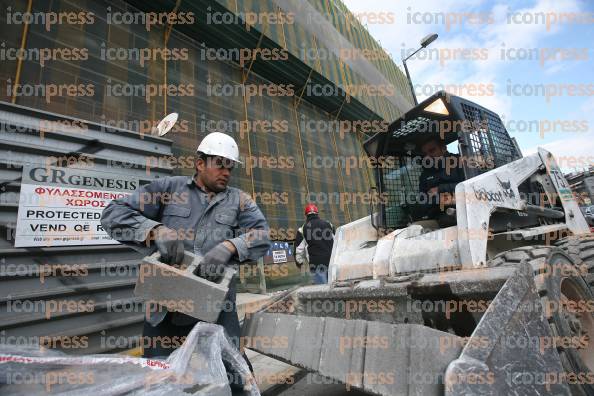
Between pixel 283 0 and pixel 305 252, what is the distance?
10.7m

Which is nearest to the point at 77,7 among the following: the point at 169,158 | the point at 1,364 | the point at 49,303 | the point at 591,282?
the point at 169,158

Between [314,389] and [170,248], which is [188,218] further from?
[314,389]

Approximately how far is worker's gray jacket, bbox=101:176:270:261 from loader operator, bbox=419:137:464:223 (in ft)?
6.77

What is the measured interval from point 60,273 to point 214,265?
2827mm

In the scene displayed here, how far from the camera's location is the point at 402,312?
2.44 metres

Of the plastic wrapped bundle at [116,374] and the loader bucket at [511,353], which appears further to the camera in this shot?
the loader bucket at [511,353]

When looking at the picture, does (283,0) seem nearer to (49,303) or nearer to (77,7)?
(77,7)

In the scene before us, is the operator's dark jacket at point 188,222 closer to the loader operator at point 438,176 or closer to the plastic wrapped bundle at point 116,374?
the plastic wrapped bundle at point 116,374

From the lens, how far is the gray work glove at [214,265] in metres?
1.78

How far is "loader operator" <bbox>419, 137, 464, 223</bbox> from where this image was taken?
319 cm

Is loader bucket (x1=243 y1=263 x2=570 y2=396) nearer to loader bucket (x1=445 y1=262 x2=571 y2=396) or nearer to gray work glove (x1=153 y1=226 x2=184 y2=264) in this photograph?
loader bucket (x1=445 y1=262 x2=571 y2=396)

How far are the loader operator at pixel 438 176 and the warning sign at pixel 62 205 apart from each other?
4.09 meters

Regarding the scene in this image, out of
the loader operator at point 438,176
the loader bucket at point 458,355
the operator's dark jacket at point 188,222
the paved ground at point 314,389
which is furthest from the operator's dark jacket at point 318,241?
the loader bucket at point 458,355

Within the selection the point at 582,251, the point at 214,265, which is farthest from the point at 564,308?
the point at 214,265
